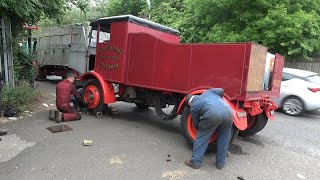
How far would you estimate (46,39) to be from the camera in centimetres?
1598

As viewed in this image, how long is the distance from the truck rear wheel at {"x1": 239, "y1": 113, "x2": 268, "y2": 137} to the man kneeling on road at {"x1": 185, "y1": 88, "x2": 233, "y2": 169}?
1.87 meters

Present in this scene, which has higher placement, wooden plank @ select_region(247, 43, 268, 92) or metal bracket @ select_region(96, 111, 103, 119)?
wooden plank @ select_region(247, 43, 268, 92)

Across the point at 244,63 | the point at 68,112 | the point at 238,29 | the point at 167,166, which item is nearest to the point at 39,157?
the point at 167,166

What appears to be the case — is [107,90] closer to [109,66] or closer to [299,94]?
[109,66]

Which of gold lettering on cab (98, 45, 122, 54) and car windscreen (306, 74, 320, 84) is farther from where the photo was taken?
car windscreen (306, 74, 320, 84)

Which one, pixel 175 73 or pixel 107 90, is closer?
pixel 175 73

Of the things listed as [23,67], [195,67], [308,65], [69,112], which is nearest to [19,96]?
[23,67]

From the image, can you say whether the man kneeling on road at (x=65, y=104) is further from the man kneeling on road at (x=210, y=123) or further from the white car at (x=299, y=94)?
the white car at (x=299, y=94)

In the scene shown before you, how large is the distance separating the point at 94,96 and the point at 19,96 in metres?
2.18

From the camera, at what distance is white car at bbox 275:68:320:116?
979 centimetres

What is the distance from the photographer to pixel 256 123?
6852 mm

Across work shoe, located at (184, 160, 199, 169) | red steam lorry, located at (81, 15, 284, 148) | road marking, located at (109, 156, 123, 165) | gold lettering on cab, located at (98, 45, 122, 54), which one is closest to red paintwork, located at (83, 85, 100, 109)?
red steam lorry, located at (81, 15, 284, 148)

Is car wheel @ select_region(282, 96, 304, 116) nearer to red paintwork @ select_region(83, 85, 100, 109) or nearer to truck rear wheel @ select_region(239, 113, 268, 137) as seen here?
truck rear wheel @ select_region(239, 113, 268, 137)

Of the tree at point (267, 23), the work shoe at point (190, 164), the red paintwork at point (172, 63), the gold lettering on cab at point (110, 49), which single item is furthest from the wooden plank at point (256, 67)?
the tree at point (267, 23)
